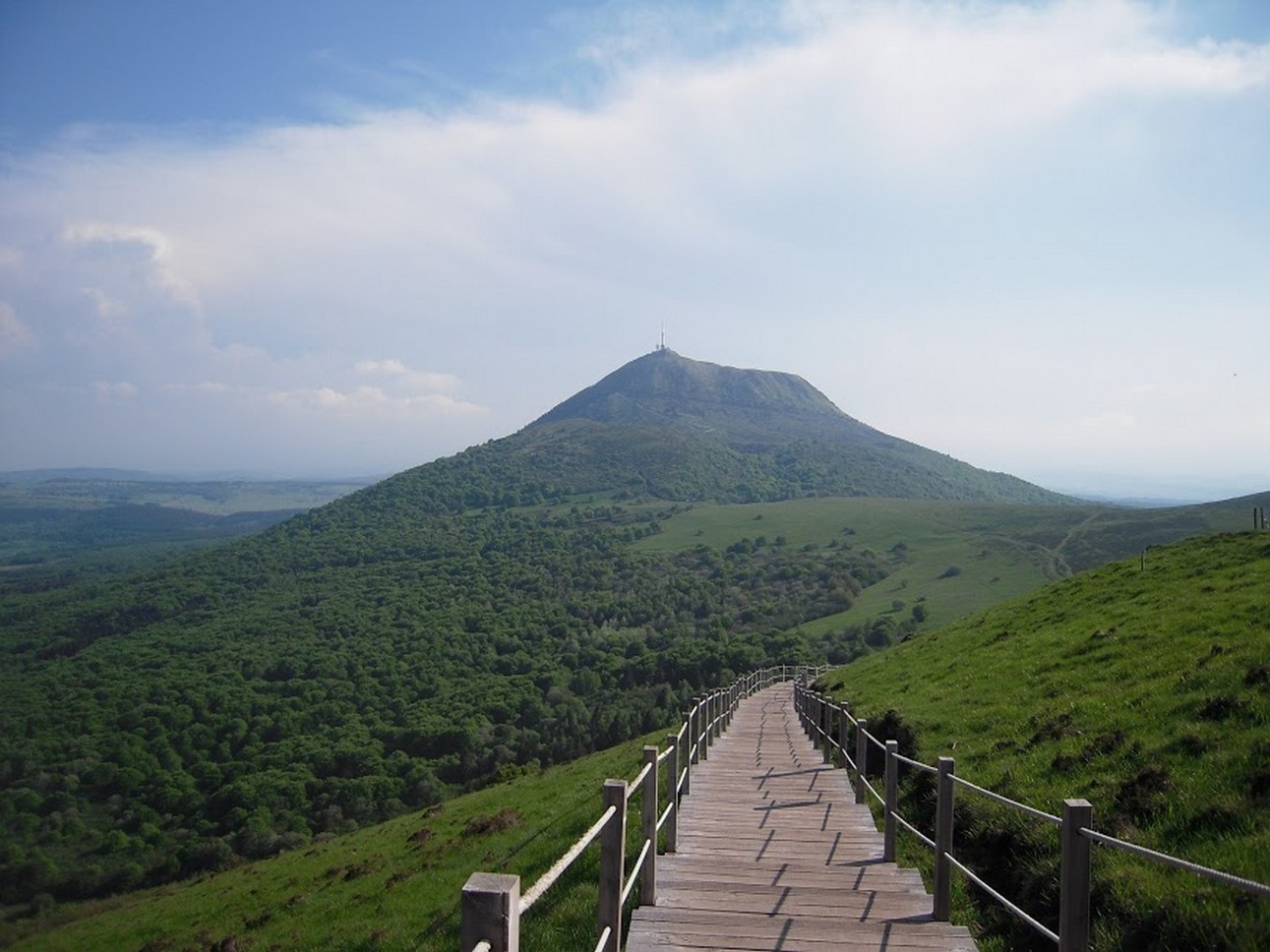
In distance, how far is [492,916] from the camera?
2.93 metres

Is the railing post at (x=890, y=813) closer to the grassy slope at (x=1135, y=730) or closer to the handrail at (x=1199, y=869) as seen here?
the grassy slope at (x=1135, y=730)

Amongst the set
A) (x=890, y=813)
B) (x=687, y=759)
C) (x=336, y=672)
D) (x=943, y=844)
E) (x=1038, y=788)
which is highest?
(x=943, y=844)

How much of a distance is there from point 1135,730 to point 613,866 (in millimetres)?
7721

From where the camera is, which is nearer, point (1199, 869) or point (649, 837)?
point (1199, 869)

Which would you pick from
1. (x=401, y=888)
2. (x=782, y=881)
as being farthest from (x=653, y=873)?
(x=401, y=888)

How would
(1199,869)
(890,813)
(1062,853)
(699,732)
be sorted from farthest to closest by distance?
(699,732), (890,813), (1062,853), (1199,869)

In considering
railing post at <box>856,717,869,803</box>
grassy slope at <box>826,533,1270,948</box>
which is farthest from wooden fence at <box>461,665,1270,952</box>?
railing post at <box>856,717,869,803</box>

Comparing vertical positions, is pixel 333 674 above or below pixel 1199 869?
below

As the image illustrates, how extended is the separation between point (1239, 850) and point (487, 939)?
19.7 ft

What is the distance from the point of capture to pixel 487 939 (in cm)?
294

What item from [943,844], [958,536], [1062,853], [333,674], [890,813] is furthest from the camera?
[958,536]

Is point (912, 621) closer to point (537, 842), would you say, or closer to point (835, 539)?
point (835, 539)

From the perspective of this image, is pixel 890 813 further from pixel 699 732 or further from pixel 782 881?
pixel 699 732

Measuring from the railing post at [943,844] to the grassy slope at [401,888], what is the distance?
2853 millimetres
